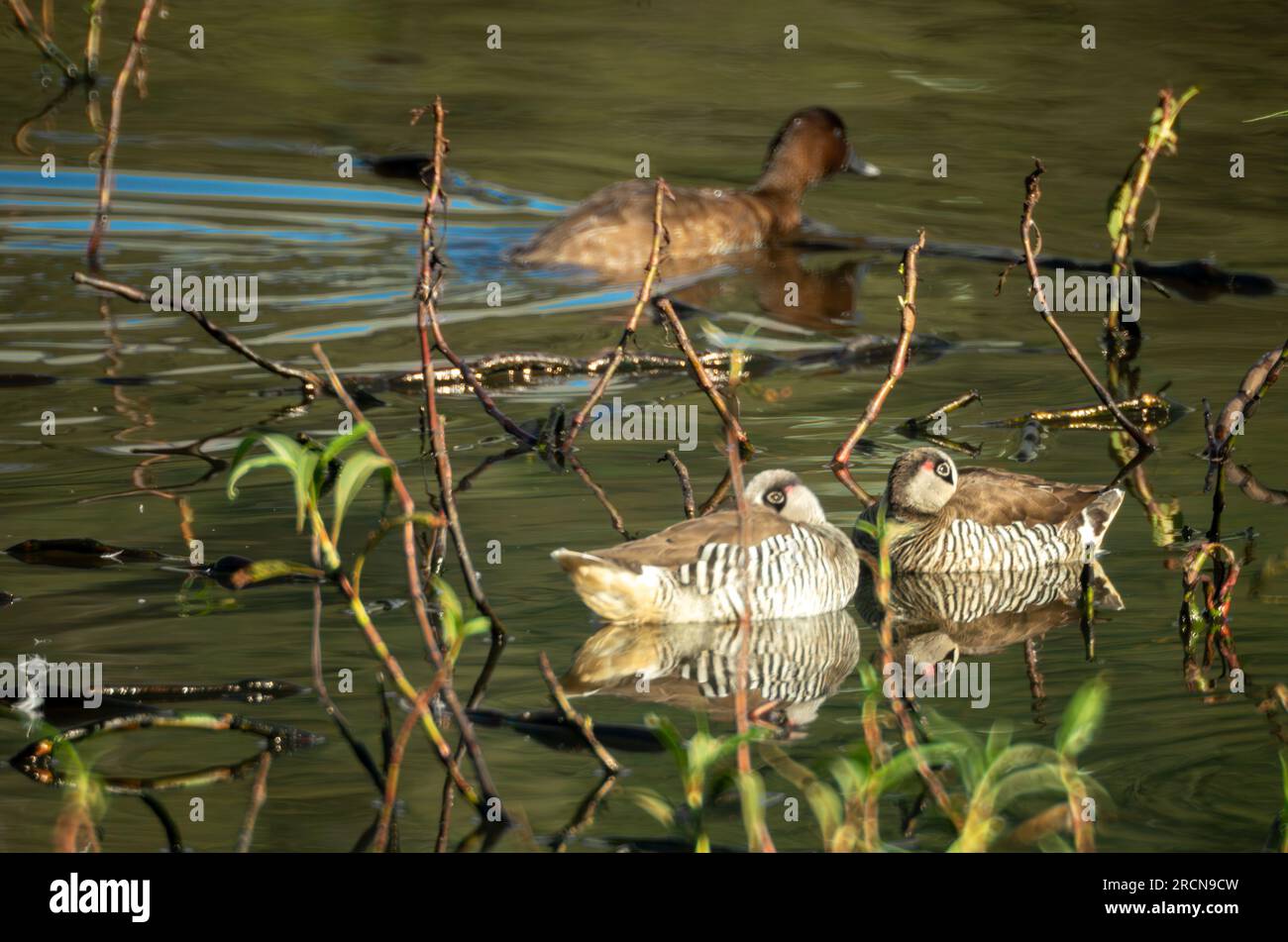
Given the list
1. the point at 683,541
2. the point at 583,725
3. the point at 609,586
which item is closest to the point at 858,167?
the point at 683,541

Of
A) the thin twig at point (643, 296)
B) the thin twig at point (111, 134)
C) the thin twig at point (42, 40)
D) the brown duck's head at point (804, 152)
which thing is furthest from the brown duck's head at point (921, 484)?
the thin twig at point (42, 40)

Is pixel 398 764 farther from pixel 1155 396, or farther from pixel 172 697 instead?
pixel 1155 396

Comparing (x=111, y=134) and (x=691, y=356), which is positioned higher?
(x=111, y=134)

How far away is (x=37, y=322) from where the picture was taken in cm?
1364

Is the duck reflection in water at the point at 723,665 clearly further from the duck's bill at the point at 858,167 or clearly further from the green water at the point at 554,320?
the duck's bill at the point at 858,167

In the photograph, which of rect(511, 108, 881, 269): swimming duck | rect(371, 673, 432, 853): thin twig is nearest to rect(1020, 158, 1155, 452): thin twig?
rect(511, 108, 881, 269): swimming duck

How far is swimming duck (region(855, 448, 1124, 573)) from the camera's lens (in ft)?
31.3

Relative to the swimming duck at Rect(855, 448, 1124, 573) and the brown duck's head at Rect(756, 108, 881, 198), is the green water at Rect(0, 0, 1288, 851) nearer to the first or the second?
the swimming duck at Rect(855, 448, 1124, 573)

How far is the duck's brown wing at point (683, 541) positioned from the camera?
8383 mm

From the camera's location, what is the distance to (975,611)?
906 cm

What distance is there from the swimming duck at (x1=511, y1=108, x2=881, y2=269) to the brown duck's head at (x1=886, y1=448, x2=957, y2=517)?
14.8ft

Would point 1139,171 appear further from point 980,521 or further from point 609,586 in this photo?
point 609,586

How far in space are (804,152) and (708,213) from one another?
5.49 feet
